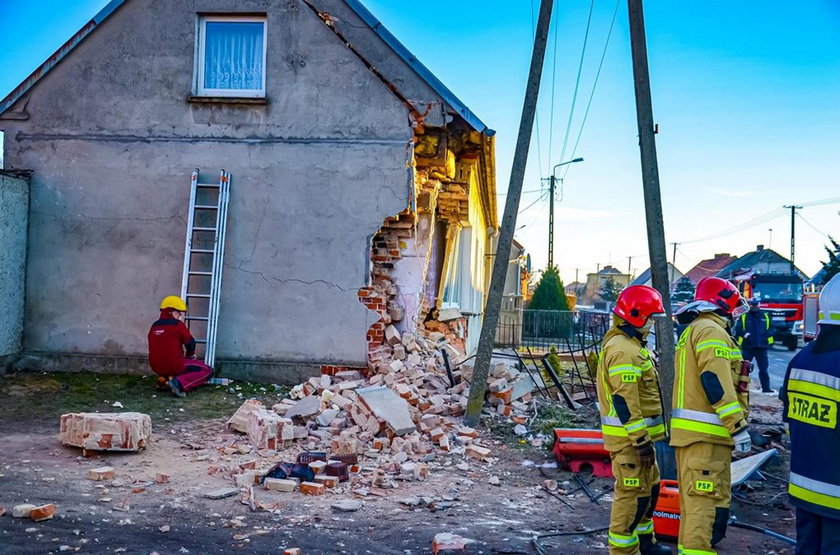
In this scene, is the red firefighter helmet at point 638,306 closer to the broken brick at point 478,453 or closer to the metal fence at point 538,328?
the broken brick at point 478,453

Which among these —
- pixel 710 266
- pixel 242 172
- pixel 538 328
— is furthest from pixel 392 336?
pixel 710 266

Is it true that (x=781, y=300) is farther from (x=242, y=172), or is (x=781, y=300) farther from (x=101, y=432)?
(x=101, y=432)

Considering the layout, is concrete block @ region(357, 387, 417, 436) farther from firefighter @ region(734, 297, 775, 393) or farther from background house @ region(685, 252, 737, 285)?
background house @ region(685, 252, 737, 285)

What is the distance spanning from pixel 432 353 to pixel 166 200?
14.3ft

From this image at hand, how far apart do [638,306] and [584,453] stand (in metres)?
2.47

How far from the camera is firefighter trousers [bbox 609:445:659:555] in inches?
168

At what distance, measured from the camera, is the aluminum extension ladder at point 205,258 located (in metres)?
9.50

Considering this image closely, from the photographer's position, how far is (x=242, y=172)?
Answer: 387 inches

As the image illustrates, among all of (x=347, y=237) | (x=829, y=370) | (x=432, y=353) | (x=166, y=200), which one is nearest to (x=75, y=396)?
(x=166, y=200)

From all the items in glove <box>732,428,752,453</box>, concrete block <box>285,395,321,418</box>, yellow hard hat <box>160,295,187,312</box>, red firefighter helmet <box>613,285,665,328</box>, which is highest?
red firefighter helmet <box>613,285,665,328</box>

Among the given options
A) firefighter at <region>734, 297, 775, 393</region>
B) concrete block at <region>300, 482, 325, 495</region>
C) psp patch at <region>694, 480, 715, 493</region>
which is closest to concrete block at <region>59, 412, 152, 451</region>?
concrete block at <region>300, 482, 325, 495</region>

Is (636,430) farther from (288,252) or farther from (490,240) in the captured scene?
(490,240)

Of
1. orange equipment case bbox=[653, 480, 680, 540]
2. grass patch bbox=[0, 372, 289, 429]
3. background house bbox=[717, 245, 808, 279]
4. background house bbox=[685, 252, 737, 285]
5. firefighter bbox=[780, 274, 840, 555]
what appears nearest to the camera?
firefighter bbox=[780, 274, 840, 555]

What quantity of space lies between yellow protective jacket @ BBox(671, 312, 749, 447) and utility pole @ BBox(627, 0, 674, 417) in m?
2.67
